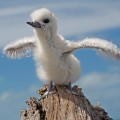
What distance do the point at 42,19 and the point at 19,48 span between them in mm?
1886

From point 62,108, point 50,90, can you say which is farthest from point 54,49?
point 62,108

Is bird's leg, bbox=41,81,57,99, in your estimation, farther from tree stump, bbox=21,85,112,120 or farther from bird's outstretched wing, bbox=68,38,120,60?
bird's outstretched wing, bbox=68,38,120,60

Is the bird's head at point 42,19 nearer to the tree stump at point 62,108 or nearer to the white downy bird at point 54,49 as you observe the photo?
the white downy bird at point 54,49

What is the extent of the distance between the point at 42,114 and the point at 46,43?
1.47m

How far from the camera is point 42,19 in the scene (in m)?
11.6

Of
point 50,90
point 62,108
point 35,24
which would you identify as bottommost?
point 62,108

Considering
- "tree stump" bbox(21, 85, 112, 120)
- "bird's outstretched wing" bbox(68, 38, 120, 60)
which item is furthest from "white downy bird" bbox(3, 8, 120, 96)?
"tree stump" bbox(21, 85, 112, 120)

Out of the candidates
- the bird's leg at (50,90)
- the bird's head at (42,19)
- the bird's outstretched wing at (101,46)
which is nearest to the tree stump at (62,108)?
the bird's leg at (50,90)

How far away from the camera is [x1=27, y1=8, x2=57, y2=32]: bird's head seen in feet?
37.8

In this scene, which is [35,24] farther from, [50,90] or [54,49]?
[50,90]

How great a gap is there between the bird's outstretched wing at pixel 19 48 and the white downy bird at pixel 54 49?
0.34 feet

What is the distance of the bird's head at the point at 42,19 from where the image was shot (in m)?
11.5

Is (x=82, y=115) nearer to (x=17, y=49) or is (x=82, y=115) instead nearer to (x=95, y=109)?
(x=95, y=109)

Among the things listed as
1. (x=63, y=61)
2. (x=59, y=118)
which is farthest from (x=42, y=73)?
(x=59, y=118)
